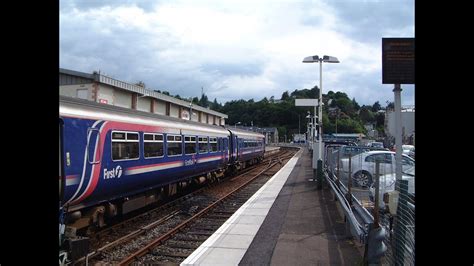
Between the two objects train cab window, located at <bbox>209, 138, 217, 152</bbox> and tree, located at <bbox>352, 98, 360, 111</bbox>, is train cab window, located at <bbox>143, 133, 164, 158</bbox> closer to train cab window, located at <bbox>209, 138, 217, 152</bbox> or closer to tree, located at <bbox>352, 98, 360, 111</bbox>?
train cab window, located at <bbox>209, 138, 217, 152</bbox>

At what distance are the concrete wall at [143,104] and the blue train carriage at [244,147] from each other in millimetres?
10843

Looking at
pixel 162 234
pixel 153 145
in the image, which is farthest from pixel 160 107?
pixel 162 234

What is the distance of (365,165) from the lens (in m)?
14.4

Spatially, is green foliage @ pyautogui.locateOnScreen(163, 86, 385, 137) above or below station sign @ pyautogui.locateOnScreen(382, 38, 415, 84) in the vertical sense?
above

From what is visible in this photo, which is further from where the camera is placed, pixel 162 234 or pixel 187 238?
pixel 162 234

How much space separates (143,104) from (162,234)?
31.2m

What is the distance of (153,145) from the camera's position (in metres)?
12.5

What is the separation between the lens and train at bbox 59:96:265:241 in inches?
324

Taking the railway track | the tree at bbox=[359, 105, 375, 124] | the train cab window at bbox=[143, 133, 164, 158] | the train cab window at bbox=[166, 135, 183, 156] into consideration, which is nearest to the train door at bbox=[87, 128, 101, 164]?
the railway track

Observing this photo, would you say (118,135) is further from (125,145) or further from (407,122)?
(407,122)

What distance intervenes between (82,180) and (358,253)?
5308 millimetres
